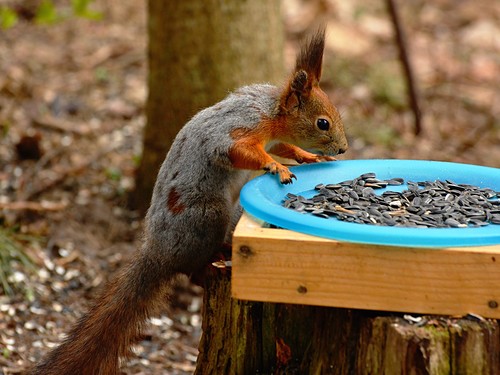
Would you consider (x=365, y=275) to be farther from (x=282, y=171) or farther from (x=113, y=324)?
(x=113, y=324)

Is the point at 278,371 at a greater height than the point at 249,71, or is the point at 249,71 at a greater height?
the point at 249,71

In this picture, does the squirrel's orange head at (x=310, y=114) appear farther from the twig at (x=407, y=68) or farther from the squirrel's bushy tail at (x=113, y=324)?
the twig at (x=407, y=68)

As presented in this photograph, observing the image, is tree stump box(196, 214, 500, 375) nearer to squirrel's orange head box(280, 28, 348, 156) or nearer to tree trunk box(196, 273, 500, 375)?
tree trunk box(196, 273, 500, 375)

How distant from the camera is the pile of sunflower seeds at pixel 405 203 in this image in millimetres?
2895

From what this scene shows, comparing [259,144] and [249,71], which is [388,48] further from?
[259,144]

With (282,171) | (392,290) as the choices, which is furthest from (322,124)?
(392,290)

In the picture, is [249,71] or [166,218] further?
[249,71]

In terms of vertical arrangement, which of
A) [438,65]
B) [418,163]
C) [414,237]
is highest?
[414,237]

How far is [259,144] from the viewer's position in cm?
348

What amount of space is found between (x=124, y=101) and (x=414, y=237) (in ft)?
17.9

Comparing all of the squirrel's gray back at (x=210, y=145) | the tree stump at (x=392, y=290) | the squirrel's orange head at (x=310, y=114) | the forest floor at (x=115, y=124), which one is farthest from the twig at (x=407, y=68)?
the tree stump at (x=392, y=290)

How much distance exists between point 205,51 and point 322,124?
1.76m

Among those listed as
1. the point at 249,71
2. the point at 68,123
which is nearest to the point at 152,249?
the point at 249,71

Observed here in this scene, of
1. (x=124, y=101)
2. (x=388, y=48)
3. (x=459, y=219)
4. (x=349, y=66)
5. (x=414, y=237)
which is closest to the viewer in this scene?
(x=414, y=237)
